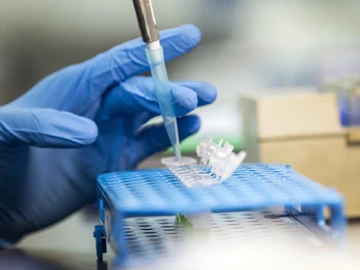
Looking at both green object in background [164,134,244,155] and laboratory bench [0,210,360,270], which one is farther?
green object in background [164,134,244,155]

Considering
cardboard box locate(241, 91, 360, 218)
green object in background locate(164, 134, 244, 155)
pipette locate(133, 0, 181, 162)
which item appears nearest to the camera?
pipette locate(133, 0, 181, 162)

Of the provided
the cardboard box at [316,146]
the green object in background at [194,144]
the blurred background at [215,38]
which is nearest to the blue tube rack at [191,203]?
the cardboard box at [316,146]

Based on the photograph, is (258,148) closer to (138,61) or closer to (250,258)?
(138,61)

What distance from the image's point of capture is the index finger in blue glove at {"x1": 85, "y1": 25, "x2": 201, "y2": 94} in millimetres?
1019

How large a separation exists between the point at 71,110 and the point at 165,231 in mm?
392

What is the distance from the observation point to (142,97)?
1.00 m

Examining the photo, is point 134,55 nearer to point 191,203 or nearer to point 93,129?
point 93,129

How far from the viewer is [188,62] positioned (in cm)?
204

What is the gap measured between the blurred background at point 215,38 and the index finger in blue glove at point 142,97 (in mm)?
758

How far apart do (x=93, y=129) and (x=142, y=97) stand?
0.12 metres

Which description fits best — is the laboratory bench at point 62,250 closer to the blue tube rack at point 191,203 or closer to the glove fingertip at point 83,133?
the blue tube rack at point 191,203

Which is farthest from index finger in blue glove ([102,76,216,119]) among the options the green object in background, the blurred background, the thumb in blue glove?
the blurred background

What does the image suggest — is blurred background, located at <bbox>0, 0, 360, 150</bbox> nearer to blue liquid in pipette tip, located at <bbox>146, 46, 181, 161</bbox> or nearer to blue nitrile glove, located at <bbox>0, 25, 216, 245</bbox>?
blue nitrile glove, located at <bbox>0, 25, 216, 245</bbox>

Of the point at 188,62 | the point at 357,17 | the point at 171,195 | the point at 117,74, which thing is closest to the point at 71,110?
the point at 117,74
